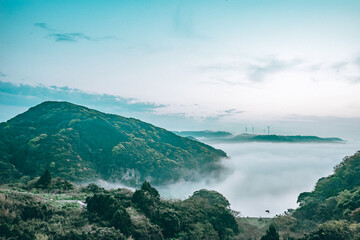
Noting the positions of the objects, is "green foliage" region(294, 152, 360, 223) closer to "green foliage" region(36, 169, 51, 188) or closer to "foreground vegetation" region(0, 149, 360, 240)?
"foreground vegetation" region(0, 149, 360, 240)

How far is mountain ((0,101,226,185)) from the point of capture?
97625 millimetres

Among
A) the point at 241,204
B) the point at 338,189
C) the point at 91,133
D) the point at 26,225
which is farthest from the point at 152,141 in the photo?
the point at 26,225

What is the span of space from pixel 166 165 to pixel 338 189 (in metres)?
89.5

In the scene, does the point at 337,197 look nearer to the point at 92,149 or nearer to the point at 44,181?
the point at 44,181

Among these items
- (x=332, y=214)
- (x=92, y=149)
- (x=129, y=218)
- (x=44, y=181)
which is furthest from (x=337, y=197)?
(x=92, y=149)

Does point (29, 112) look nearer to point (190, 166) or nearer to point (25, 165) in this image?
point (25, 165)

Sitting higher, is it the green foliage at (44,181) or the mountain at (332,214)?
the green foliage at (44,181)

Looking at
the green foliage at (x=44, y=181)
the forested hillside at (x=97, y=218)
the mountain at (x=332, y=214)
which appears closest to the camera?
the forested hillside at (x=97, y=218)

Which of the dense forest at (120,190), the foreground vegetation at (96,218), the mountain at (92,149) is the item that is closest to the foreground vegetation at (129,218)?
the foreground vegetation at (96,218)

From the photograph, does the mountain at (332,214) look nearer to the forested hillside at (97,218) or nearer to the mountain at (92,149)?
the forested hillside at (97,218)

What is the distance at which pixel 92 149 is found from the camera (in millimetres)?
124750

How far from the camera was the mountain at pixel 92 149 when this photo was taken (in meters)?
97.6

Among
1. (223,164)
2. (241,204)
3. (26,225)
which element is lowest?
(241,204)

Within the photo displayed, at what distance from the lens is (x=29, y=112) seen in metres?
146
